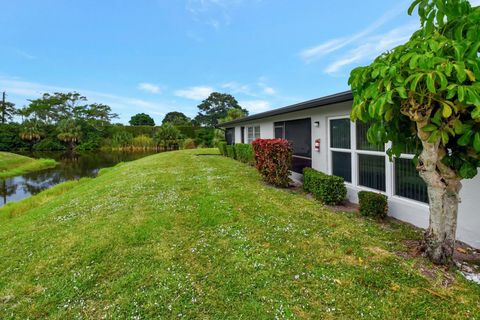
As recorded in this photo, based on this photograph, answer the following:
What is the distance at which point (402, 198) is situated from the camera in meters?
4.73

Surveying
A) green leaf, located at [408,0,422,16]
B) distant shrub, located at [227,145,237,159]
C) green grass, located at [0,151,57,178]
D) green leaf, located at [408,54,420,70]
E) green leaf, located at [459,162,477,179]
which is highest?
green leaf, located at [408,0,422,16]

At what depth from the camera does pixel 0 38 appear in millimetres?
21547

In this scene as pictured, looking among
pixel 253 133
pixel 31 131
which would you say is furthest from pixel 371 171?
pixel 31 131

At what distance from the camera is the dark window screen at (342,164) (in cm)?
621

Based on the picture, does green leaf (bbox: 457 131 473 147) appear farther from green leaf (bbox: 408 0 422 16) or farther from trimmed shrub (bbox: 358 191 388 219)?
trimmed shrub (bbox: 358 191 388 219)

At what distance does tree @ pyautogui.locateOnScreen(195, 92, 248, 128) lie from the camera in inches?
2419

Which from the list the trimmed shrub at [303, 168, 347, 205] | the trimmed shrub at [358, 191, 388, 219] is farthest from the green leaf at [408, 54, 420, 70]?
the trimmed shrub at [303, 168, 347, 205]

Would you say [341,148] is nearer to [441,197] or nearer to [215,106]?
[441,197]

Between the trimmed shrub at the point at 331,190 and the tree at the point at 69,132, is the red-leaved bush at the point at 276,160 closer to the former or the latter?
the trimmed shrub at the point at 331,190

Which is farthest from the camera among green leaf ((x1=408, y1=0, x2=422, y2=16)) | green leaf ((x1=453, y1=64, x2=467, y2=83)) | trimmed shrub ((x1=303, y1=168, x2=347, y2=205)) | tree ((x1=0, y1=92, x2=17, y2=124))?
tree ((x1=0, y1=92, x2=17, y2=124))

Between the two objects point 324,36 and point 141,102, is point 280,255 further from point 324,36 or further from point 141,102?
point 141,102

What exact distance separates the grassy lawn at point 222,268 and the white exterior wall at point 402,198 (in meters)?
0.43

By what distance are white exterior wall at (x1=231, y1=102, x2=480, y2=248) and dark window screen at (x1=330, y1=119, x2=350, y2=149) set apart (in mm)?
180

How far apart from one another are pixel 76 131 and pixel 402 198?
131 ft
